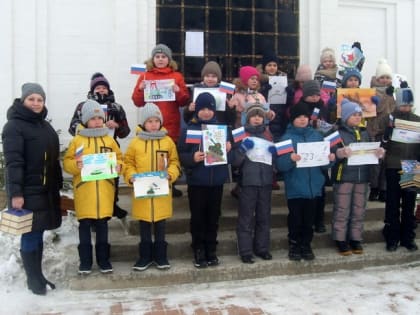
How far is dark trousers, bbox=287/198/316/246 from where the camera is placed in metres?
5.13

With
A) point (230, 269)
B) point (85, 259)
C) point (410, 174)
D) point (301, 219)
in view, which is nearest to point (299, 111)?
point (301, 219)

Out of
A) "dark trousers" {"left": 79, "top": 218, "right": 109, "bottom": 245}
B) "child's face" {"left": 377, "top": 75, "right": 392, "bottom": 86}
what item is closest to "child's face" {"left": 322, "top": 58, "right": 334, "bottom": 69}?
"child's face" {"left": 377, "top": 75, "right": 392, "bottom": 86}

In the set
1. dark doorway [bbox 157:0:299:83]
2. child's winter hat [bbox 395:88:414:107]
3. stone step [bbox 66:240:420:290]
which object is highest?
dark doorway [bbox 157:0:299:83]

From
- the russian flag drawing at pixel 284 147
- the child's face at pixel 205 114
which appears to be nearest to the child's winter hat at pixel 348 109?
the russian flag drawing at pixel 284 147

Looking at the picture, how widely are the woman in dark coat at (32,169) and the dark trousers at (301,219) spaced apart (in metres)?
2.34

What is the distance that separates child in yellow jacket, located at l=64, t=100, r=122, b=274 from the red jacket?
98 cm

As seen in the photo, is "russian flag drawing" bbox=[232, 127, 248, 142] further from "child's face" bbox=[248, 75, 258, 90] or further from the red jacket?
the red jacket

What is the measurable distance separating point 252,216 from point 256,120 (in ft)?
3.21

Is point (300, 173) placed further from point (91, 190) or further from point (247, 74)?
point (91, 190)

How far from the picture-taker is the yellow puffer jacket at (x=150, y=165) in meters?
4.71

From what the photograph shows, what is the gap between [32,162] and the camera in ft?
14.2

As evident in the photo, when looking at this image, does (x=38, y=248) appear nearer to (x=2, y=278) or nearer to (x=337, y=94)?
(x=2, y=278)

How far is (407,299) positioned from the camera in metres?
4.53

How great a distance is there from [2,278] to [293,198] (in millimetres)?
2947
